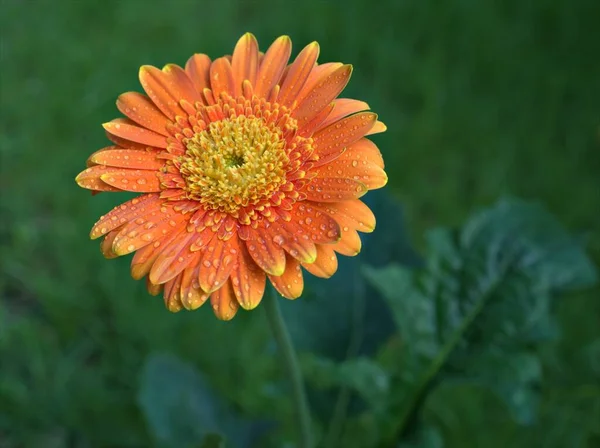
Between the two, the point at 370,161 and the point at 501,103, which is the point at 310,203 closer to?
the point at 370,161

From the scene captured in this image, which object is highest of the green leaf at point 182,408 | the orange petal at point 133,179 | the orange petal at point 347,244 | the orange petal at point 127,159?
the orange petal at point 127,159

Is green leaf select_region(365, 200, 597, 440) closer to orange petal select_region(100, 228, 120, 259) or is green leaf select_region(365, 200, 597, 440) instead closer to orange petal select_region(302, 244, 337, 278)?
orange petal select_region(302, 244, 337, 278)

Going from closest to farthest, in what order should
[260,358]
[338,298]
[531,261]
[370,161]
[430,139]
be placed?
[370,161], [531,261], [338,298], [260,358], [430,139]

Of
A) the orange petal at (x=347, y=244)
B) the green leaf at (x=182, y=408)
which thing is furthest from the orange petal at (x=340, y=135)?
the green leaf at (x=182, y=408)

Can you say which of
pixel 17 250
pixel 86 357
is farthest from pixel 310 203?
pixel 17 250

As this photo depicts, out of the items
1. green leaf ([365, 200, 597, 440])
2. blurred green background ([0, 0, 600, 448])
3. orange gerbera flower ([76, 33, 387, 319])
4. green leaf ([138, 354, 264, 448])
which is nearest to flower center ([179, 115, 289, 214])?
orange gerbera flower ([76, 33, 387, 319])

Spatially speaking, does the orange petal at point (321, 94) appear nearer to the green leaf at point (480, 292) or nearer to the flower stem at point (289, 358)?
the flower stem at point (289, 358)
